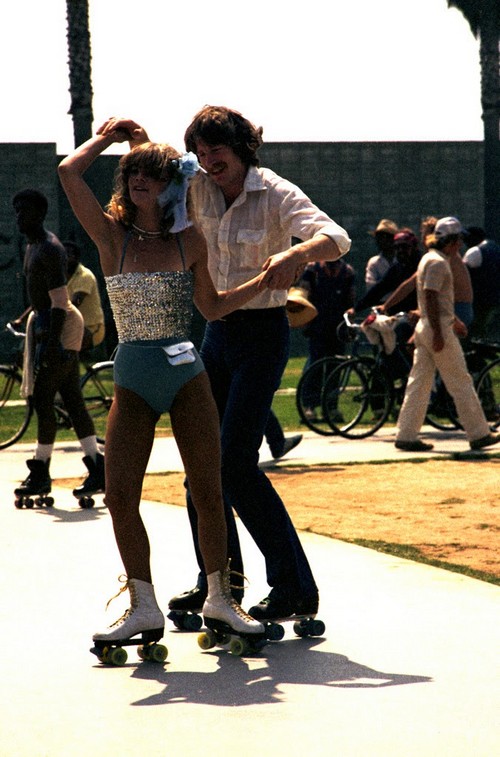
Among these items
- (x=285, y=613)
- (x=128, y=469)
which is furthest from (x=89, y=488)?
(x=128, y=469)

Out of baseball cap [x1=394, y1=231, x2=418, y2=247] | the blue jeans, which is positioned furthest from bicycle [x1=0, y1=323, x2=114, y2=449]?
the blue jeans

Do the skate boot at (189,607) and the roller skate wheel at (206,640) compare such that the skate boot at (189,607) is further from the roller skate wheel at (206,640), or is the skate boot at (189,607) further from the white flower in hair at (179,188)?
the white flower in hair at (179,188)

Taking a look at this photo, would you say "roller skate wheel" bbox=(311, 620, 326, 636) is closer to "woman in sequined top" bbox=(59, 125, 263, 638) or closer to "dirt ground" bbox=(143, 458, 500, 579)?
"woman in sequined top" bbox=(59, 125, 263, 638)

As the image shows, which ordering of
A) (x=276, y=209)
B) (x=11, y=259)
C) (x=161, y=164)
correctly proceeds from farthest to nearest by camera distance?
1. (x=11, y=259)
2. (x=276, y=209)
3. (x=161, y=164)

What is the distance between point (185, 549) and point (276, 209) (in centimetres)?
255

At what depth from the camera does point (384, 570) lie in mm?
6949

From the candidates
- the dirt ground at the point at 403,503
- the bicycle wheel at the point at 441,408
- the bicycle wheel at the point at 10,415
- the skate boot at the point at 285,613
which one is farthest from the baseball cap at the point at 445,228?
the skate boot at the point at 285,613

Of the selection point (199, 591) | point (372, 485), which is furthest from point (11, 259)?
point (199, 591)

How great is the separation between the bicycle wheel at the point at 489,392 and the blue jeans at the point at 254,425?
8.15 meters

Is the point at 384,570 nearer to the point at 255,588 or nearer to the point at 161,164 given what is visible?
the point at 255,588

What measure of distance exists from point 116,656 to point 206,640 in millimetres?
378

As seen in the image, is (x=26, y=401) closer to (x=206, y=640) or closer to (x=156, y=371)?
(x=206, y=640)

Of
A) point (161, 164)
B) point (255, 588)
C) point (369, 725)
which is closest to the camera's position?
point (369, 725)

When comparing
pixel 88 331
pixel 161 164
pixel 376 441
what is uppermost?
Answer: pixel 161 164
